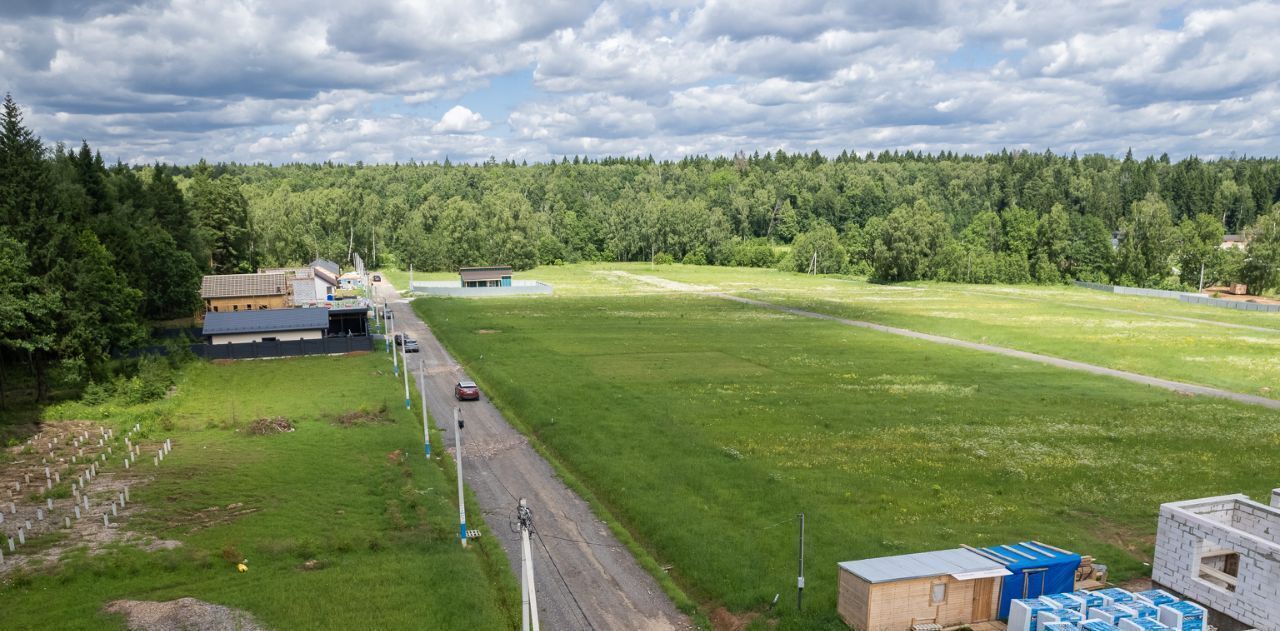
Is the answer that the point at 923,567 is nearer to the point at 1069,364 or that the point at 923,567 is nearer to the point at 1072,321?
the point at 1069,364

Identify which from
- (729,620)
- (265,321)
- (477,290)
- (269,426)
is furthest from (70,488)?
(477,290)

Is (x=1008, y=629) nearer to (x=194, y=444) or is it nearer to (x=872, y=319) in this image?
(x=194, y=444)

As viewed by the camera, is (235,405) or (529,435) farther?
(235,405)

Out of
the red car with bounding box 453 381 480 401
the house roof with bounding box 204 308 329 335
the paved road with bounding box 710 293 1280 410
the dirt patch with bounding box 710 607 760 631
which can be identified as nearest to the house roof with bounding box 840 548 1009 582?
the dirt patch with bounding box 710 607 760 631

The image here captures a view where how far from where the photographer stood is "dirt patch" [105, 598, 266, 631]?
22375 millimetres

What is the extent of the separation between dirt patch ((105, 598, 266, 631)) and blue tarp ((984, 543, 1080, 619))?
22691 millimetres

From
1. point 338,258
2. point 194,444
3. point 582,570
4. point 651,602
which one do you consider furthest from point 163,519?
point 338,258

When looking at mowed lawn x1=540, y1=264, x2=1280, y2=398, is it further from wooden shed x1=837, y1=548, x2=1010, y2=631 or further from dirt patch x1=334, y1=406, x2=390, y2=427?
dirt patch x1=334, y1=406, x2=390, y2=427

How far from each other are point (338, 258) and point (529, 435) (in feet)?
472

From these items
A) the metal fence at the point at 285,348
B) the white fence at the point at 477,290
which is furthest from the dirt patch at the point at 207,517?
the white fence at the point at 477,290

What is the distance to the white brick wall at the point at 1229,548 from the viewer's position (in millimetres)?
22219

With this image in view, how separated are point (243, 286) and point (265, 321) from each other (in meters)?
21.4

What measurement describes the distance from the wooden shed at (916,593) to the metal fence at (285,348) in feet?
193

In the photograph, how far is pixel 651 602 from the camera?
24.8 m
